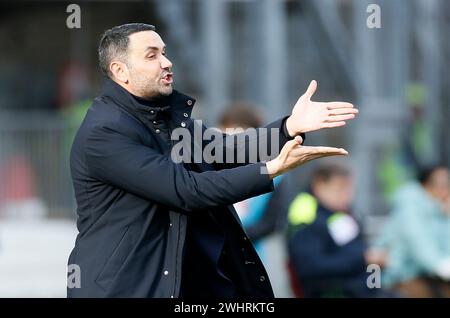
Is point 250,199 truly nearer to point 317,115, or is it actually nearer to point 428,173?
point 428,173

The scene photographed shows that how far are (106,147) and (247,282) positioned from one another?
87 centimetres

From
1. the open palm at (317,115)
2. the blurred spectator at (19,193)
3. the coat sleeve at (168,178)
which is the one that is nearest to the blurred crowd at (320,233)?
the open palm at (317,115)

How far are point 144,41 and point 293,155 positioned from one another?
2.75 ft

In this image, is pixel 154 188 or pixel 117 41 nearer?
pixel 154 188

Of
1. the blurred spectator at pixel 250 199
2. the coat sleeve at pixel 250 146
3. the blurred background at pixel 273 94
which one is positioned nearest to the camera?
the coat sleeve at pixel 250 146

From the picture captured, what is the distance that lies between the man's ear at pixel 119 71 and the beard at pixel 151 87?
6 cm

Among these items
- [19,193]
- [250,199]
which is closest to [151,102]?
[250,199]

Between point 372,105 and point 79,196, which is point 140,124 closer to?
point 79,196

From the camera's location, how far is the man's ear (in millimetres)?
5035

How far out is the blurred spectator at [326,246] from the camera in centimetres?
807

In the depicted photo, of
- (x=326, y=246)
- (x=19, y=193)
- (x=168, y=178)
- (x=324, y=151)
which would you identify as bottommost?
(x=19, y=193)

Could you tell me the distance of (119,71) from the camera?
199 inches

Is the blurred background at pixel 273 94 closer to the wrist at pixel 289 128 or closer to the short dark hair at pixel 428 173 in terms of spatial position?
the short dark hair at pixel 428 173
